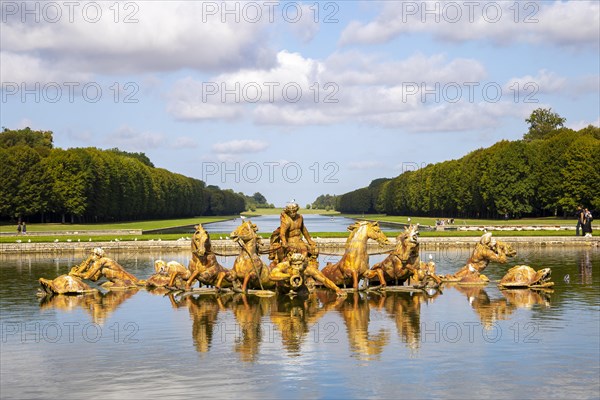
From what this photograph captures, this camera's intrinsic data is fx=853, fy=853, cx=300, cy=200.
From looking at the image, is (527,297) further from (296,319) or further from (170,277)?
(170,277)

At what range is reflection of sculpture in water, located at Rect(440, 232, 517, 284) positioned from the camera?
2652 centimetres

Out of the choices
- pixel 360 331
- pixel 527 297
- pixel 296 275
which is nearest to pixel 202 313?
pixel 296 275

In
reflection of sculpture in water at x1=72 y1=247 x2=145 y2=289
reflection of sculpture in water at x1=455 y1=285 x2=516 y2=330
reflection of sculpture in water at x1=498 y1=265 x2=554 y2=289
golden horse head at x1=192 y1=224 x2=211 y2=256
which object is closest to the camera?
reflection of sculpture in water at x1=455 y1=285 x2=516 y2=330

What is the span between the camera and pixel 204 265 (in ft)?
81.4

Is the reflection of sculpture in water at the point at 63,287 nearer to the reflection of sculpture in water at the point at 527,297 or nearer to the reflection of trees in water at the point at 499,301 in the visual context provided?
the reflection of trees in water at the point at 499,301

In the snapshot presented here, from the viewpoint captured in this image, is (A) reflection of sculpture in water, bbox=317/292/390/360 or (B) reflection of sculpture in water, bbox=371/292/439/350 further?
(B) reflection of sculpture in water, bbox=371/292/439/350

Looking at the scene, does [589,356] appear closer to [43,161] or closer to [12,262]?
[12,262]

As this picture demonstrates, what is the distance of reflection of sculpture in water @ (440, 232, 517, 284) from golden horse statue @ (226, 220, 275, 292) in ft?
19.9

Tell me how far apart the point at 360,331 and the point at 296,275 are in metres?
5.90

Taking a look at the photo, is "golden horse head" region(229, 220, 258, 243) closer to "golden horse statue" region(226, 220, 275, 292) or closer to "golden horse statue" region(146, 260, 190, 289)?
"golden horse statue" region(226, 220, 275, 292)

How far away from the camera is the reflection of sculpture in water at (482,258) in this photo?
26.5m

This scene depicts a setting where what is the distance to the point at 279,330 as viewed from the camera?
1798cm

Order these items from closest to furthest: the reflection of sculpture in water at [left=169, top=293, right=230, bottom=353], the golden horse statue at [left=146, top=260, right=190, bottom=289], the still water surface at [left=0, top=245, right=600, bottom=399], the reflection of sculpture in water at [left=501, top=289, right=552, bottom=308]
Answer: the still water surface at [left=0, top=245, right=600, bottom=399] < the reflection of sculpture in water at [left=169, top=293, right=230, bottom=353] < the reflection of sculpture in water at [left=501, top=289, right=552, bottom=308] < the golden horse statue at [left=146, top=260, right=190, bottom=289]

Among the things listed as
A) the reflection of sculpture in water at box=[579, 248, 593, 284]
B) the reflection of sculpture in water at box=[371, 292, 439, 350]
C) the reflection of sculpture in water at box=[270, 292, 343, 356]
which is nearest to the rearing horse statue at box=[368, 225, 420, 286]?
the reflection of sculpture in water at box=[371, 292, 439, 350]
